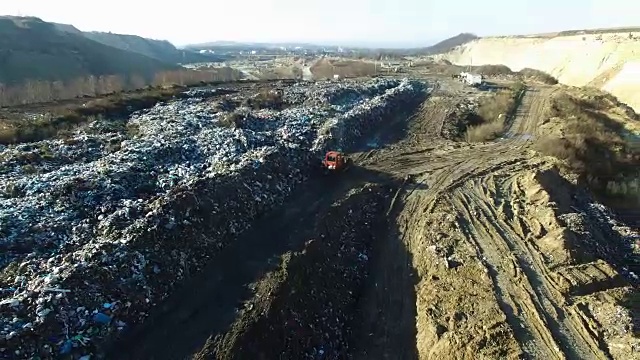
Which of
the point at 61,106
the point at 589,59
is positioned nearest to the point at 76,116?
the point at 61,106

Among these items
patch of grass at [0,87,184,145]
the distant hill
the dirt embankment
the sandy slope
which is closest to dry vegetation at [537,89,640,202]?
the sandy slope

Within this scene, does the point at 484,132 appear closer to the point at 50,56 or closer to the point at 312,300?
the point at 312,300

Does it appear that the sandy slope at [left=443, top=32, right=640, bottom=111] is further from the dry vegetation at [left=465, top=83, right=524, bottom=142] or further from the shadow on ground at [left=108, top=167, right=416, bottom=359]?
the shadow on ground at [left=108, top=167, right=416, bottom=359]

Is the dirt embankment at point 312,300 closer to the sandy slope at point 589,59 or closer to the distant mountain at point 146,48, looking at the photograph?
the sandy slope at point 589,59

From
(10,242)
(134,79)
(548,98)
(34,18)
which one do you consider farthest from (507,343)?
(34,18)

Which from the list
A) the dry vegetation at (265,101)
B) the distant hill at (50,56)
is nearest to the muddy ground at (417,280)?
the dry vegetation at (265,101)

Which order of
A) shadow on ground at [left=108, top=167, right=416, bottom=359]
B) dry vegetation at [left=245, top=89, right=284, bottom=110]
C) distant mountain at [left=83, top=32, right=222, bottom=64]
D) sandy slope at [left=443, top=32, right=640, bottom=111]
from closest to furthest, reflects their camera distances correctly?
shadow on ground at [left=108, top=167, right=416, bottom=359], dry vegetation at [left=245, top=89, right=284, bottom=110], sandy slope at [left=443, top=32, right=640, bottom=111], distant mountain at [left=83, top=32, right=222, bottom=64]
